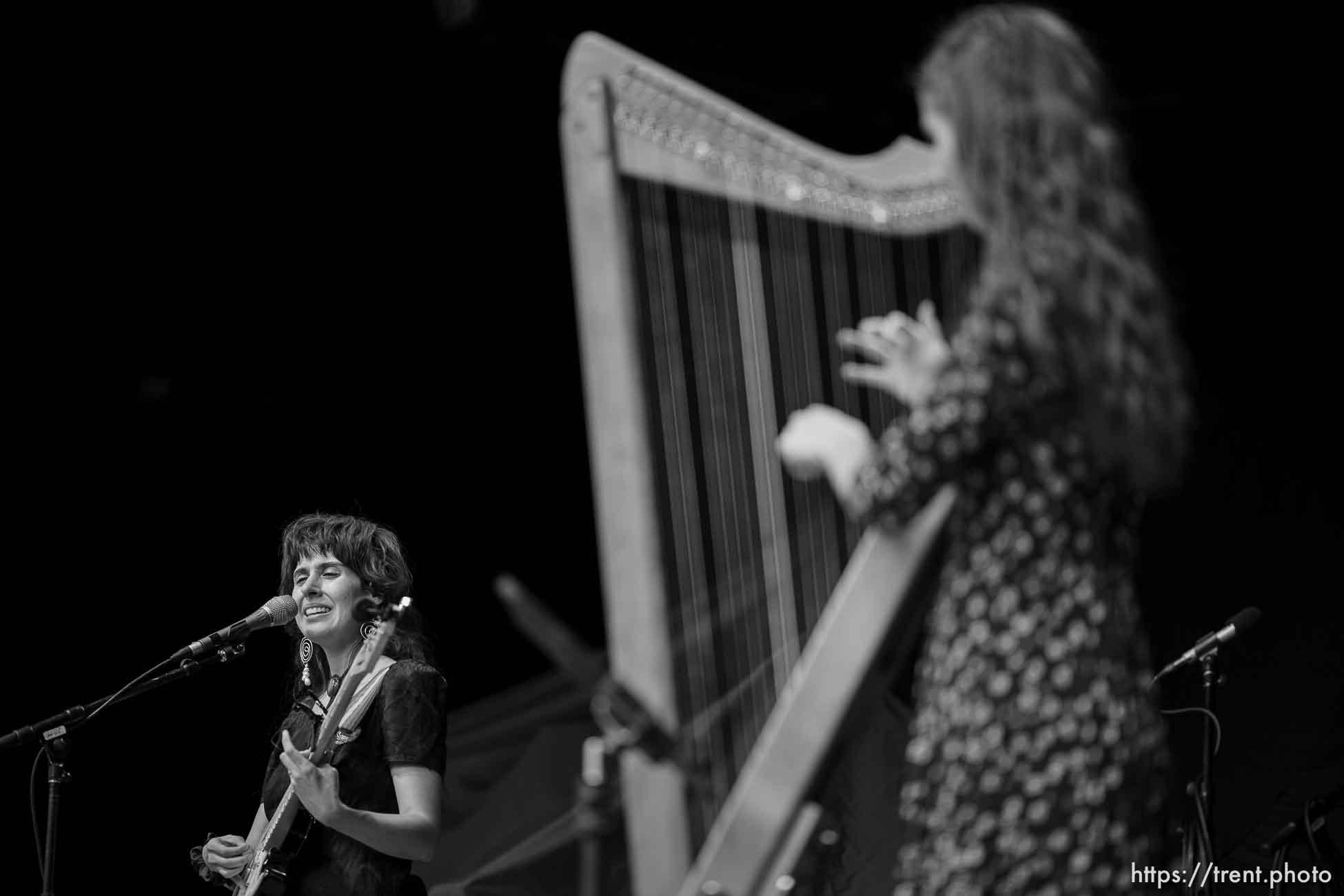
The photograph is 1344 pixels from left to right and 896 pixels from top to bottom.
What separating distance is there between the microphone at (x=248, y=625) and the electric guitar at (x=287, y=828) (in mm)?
158

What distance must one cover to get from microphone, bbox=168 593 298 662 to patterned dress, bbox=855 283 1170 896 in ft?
4.76

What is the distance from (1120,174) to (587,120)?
574mm

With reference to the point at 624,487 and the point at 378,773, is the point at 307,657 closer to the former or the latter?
the point at 378,773

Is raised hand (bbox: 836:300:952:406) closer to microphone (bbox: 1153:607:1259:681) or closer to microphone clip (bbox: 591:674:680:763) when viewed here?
microphone clip (bbox: 591:674:680:763)

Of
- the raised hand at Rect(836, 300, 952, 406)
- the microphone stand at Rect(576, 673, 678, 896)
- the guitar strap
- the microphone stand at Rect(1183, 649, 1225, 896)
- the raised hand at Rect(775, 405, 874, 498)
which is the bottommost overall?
the microphone stand at Rect(1183, 649, 1225, 896)

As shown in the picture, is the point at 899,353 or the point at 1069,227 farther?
the point at 899,353

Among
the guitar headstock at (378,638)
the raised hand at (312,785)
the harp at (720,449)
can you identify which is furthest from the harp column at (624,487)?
the raised hand at (312,785)

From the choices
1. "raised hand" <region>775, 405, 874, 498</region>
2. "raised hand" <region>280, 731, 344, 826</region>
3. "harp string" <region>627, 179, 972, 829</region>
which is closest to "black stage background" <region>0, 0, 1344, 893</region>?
"raised hand" <region>280, 731, 344, 826</region>

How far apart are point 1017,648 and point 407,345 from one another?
8.59 feet

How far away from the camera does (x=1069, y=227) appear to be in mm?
1627

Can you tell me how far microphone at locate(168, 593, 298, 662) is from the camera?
8.73 ft

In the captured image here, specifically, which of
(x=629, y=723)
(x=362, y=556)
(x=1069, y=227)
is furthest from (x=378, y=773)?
(x=1069, y=227)

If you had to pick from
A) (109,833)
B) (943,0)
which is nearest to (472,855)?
(109,833)

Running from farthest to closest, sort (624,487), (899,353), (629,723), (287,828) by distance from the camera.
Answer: (287,828)
(899,353)
(624,487)
(629,723)
